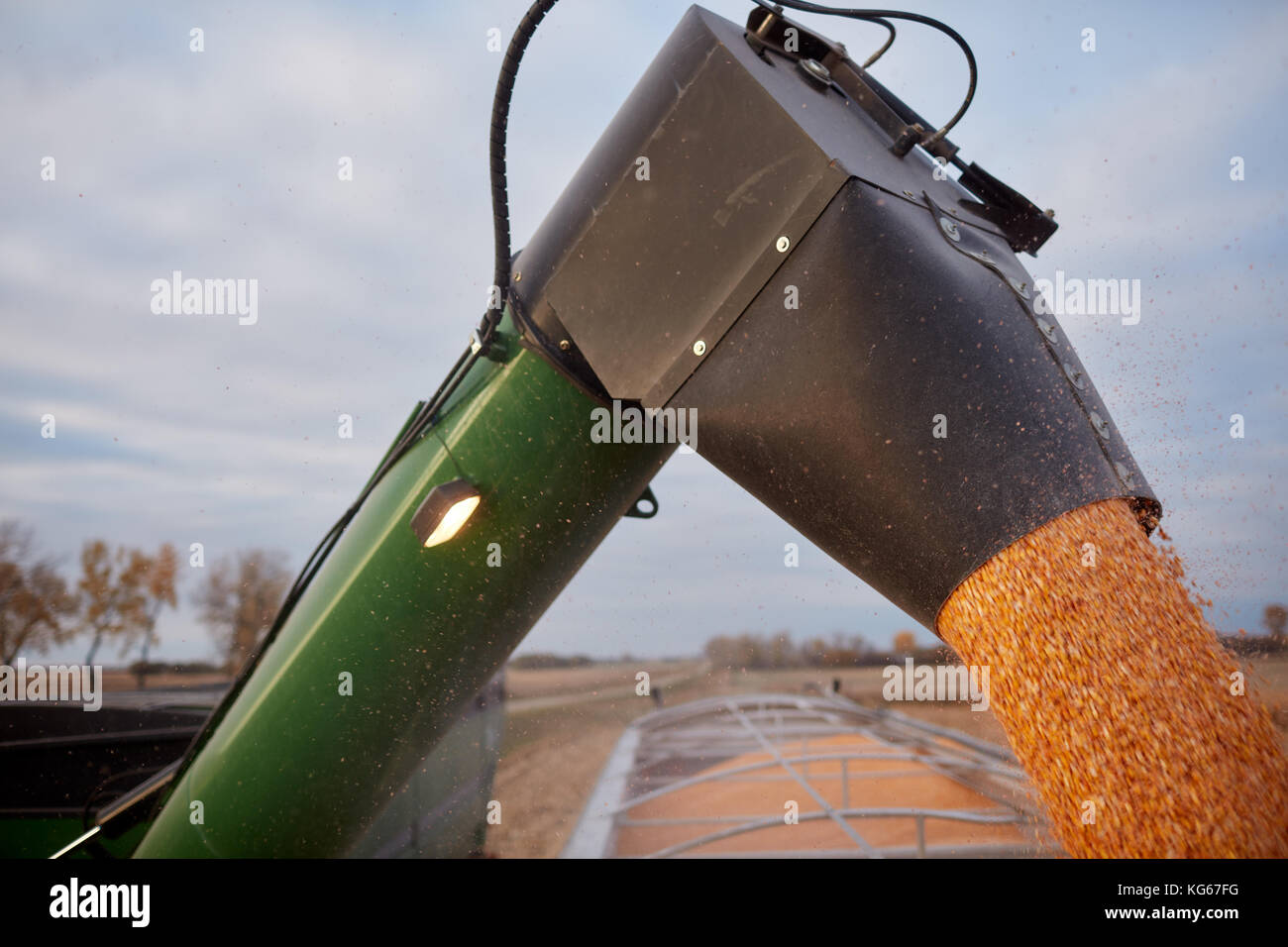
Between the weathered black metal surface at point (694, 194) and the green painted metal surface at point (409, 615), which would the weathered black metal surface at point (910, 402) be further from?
the green painted metal surface at point (409, 615)

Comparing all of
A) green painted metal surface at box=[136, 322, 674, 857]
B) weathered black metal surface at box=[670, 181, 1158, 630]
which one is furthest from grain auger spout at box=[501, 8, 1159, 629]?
green painted metal surface at box=[136, 322, 674, 857]

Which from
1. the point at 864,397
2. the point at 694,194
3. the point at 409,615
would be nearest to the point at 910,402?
the point at 864,397

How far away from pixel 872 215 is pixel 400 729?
129cm

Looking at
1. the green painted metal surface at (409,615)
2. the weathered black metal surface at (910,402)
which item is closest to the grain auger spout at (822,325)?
the weathered black metal surface at (910,402)


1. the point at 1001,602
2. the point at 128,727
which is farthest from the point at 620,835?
the point at 1001,602

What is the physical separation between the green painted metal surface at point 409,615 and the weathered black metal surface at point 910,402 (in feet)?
1.46

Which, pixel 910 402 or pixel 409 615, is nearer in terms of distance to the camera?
pixel 910 402

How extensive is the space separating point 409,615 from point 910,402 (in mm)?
989

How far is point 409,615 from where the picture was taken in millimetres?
1444

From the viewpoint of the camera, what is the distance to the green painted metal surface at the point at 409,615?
1.40 meters

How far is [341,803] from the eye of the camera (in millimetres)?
1602

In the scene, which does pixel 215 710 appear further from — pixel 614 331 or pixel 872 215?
pixel 872 215

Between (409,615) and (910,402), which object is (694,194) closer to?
(910,402)

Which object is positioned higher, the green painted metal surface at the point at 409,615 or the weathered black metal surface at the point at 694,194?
the weathered black metal surface at the point at 694,194
